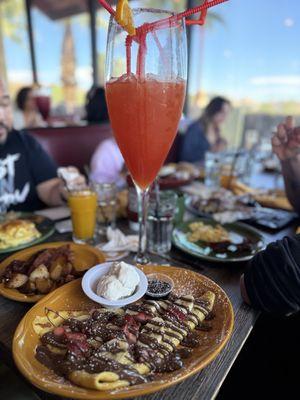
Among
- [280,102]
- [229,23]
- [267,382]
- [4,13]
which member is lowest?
[267,382]

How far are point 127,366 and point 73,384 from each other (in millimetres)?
95

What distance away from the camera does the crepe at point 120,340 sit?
52cm

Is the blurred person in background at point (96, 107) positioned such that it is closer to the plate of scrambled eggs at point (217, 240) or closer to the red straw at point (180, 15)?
the plate of scrambled eggs at point (217, 240)

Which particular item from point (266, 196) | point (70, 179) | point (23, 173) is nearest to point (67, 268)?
point (70, 179)

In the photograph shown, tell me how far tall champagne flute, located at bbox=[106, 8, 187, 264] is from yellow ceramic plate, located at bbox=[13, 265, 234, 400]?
368 millimetres

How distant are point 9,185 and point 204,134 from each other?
250cm

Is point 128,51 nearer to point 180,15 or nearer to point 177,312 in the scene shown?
point 180,15

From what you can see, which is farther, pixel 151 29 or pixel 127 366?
pixel 151 29

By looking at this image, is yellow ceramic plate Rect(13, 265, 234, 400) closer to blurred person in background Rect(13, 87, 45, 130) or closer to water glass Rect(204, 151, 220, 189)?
water glass Rect(204, 151, 220, 189)

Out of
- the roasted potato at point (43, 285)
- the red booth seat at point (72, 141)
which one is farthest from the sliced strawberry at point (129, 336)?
the red booth seat at point (72, 141)

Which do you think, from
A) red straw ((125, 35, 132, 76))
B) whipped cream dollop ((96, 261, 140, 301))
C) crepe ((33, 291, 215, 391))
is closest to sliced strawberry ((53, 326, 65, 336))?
crepe ((33, 291, 215, 391))

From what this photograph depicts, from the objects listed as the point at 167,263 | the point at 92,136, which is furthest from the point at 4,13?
the point at 167,263

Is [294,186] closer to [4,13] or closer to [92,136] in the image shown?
[92,136]

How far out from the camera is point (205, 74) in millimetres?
5250
